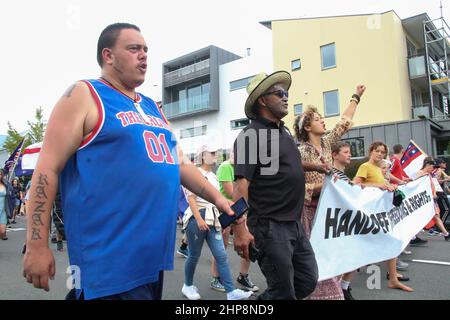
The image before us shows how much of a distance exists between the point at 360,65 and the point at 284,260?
20061 mm

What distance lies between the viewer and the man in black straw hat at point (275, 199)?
2594 mm

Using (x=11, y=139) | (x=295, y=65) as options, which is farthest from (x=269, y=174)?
(x=11, y=139)

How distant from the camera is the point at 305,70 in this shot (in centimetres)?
2272

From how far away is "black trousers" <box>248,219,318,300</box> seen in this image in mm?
2568

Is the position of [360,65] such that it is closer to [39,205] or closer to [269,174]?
[269,174]

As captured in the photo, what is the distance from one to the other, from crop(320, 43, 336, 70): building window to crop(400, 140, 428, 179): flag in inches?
566

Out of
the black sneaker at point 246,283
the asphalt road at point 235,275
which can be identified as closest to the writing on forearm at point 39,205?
the asphalt road at point 235,275

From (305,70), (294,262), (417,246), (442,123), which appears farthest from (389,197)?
(305,70)

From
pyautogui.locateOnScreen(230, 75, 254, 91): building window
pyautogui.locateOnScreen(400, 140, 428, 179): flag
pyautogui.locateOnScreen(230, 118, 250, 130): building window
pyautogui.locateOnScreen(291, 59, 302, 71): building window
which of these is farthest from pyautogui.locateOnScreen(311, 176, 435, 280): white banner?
pyautogui.locateOnScreen(230, 75, 254, 91): building window

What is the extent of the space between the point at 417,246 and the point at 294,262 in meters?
5.96

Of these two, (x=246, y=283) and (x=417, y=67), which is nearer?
(x=246, y=283)

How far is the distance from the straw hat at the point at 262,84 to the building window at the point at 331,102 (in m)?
19.2

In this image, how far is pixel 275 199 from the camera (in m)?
2.70
